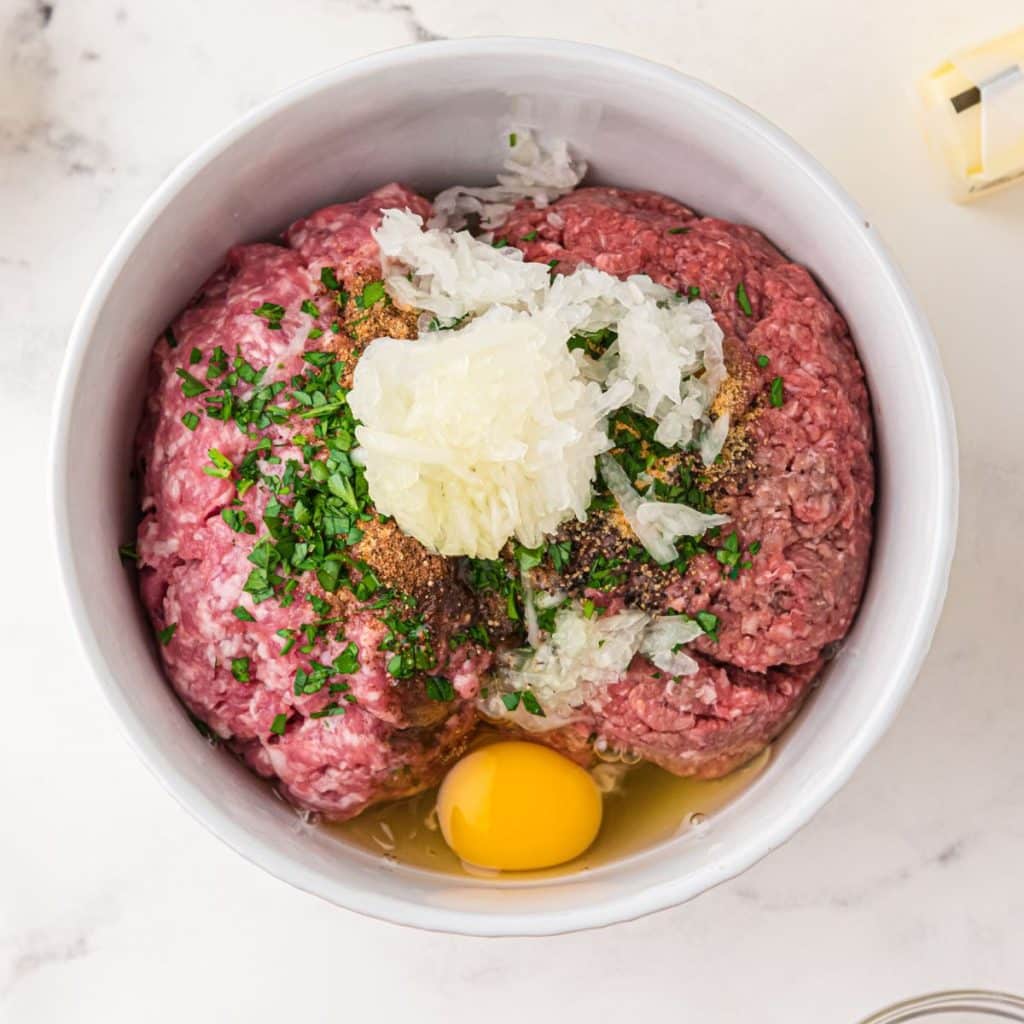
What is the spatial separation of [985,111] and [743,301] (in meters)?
0.86

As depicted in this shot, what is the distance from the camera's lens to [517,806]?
2551 millimetres

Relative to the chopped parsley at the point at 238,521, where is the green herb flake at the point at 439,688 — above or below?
below

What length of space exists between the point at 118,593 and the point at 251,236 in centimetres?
80

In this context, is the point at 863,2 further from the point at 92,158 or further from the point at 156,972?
the point at 156,972

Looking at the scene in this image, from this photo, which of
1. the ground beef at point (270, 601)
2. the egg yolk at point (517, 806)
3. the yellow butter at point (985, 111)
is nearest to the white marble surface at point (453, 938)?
the yellow butter at point (985, 111)

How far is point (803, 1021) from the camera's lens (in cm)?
293

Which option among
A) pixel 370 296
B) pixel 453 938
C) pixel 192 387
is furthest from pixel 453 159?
pixel 453 938

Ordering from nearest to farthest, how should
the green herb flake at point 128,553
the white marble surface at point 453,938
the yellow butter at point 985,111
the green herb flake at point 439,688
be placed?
1. the green herb flake at point 439,688
2. the green herb flake at point 128,553
3. the yellow butter at point 985,111
4. the white marble surface at point 453,938

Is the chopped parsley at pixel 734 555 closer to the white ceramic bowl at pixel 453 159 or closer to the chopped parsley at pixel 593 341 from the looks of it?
the white ceramic bowl at pixel 453 159

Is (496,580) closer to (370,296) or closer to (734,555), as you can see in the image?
(734,555)

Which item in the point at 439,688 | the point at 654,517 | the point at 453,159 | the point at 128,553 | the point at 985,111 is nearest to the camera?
the point at 654,517

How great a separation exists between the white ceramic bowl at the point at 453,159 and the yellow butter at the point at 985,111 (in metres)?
0.56

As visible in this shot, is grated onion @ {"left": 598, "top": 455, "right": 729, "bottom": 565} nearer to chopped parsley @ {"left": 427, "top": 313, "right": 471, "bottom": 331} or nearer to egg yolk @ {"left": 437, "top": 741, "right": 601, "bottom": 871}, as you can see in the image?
chopped parsley @ {"left": 427, "top": 313, "right": 471, "bottom": 331}

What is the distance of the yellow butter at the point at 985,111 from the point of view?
2713 mm
